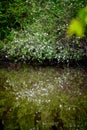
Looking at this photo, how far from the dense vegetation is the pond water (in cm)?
30

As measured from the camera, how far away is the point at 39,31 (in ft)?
20.0

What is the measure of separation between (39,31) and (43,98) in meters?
1.99

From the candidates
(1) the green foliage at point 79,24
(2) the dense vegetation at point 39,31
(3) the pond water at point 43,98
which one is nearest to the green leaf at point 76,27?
(1) the green foliage at point 79,24

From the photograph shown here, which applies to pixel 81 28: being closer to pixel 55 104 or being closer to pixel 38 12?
pixel 55 104

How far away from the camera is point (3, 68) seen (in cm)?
563

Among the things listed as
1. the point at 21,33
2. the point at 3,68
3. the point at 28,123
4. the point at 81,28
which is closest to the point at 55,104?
the point at 28,123

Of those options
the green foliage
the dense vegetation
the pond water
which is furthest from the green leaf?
the dense vegetation

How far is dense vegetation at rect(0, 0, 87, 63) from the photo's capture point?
18.6ft

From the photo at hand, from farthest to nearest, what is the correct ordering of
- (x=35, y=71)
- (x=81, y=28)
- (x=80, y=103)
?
(x=35, y=71), (x=80, y=103), (x=81, y=28)

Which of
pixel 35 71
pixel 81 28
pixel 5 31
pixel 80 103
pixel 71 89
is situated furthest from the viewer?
pixel 5 31

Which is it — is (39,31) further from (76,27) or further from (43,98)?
(76,27)

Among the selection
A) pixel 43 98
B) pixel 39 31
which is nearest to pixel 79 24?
pixel 43 98

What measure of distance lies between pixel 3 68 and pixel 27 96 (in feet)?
3.92

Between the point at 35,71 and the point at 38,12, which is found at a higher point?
the point at 38,12
